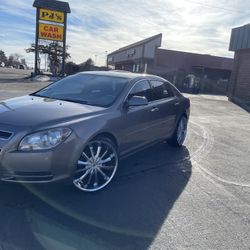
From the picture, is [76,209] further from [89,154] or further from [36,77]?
[36,77]

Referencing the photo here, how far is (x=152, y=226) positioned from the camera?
3.65 meters

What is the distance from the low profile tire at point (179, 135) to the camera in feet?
23.1

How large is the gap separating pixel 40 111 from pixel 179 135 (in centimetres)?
379

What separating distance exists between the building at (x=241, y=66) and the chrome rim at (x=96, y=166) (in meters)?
16.0

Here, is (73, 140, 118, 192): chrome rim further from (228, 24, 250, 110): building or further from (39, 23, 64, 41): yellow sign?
(39, 23, 64, 41): yellow sign

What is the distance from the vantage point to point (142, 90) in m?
5.59

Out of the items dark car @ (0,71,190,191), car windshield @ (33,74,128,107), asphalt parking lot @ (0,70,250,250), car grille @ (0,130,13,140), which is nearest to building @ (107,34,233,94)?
dark car @ (0,71,190,191)

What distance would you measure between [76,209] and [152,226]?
902mm

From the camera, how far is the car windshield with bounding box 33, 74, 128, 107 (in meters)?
4.89

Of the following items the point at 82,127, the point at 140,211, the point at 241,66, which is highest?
the point at 241,66

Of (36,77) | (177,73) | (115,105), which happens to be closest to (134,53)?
(177,73)

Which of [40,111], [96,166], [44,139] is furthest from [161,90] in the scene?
[44,139]

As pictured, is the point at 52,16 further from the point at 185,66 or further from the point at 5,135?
the point at 5,135

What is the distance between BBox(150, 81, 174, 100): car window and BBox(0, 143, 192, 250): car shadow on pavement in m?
1.63
